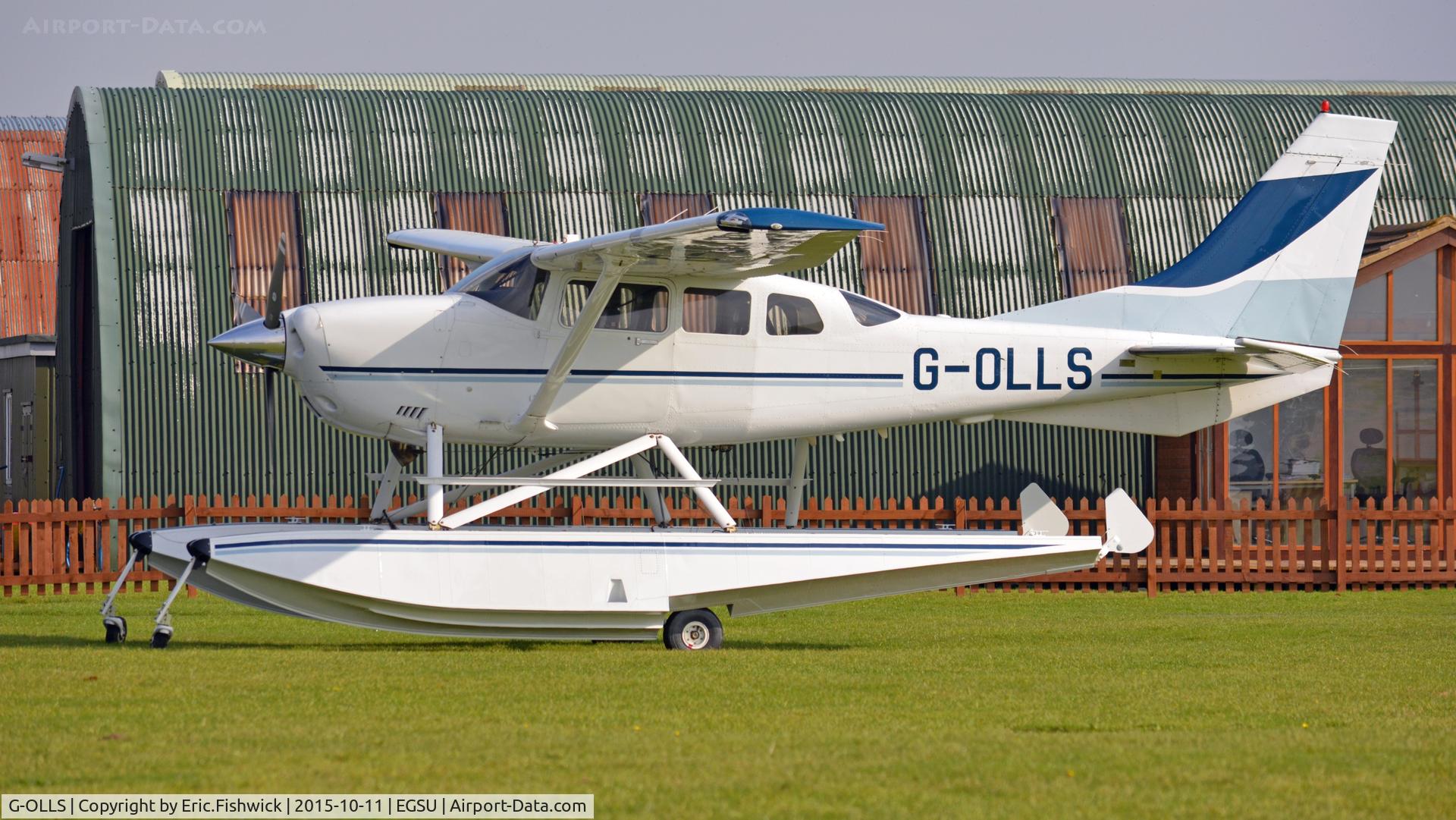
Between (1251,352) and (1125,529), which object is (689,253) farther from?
(1251,352)

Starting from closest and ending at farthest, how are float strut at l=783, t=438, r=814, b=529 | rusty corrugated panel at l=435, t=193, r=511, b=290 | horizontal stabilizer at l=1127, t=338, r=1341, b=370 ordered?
horizontal stabilizer at l=1127, t=338, r=1341, b=370, float strut at l=783, t=438, r=814, b=529, rusty corrugated panel at l=435, t=193, r=511, b=290

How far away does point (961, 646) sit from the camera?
1292 centimetres

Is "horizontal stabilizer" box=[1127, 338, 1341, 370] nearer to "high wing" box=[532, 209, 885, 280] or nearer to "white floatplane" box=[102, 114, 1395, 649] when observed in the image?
"white floatplane" box=[102, 114, 1395, 649]

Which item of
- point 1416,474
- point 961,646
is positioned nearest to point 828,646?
point 961,646

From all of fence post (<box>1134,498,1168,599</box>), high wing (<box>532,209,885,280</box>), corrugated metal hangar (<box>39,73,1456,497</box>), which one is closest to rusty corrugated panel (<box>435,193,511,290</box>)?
corrugated metal hangar (<box>39,73,1456,497</box>)

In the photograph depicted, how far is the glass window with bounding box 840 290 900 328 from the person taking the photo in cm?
1333

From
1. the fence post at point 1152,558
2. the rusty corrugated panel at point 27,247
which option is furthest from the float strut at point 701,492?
the rusty corrugated panel at point 27,247

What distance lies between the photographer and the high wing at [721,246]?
10.8m

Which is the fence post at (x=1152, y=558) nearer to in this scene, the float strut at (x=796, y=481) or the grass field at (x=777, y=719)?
the grass field at (x=777, y=719)

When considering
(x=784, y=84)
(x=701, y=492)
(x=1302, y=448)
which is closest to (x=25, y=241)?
(x=784, y=84)

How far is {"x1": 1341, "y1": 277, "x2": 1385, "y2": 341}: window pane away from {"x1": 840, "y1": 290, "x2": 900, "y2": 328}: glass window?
374 inches

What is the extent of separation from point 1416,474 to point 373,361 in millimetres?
14019

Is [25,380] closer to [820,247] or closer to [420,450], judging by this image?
[420,450]

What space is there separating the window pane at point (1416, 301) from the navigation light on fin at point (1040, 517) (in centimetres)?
956
